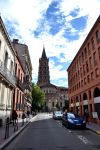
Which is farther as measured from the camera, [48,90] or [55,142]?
[48,90]

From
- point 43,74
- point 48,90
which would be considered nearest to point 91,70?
point 48,90

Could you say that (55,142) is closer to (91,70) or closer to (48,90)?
(91,70)

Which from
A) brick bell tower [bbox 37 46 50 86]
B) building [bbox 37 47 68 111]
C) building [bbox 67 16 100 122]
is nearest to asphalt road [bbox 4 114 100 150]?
building [bbox 67 16 100 122]

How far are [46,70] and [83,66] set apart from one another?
9806 centimetres

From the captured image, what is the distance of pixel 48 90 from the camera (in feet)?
418

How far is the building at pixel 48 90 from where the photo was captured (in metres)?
121

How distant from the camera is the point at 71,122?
1739 cm

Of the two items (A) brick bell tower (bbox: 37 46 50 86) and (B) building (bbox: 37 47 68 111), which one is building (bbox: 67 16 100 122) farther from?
(A) brick bell tower (bbox: 37 46 50 86)

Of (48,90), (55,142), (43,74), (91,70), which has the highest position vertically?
(43,74)

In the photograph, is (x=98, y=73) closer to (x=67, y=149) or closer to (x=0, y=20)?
(x=0, y=20)

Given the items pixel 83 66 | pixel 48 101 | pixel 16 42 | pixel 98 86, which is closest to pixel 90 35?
pixel 83 66

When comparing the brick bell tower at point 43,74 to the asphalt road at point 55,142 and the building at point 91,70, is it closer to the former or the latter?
the building at point 91,70

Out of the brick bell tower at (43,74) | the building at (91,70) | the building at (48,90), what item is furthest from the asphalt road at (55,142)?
the brick bell tower at (43,74)

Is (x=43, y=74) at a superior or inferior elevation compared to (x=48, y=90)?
superior
